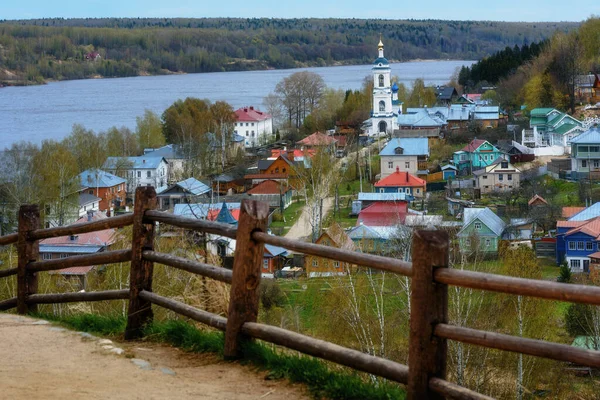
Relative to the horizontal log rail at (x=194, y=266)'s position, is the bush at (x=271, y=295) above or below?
below

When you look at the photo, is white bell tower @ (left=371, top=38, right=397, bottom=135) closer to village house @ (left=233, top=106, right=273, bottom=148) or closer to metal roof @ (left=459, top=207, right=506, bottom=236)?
village house @ (left=233, top=106, right=273, bottom=148)

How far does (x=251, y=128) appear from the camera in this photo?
63.4 metres

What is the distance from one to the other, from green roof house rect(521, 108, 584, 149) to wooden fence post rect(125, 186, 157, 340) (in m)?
41.4

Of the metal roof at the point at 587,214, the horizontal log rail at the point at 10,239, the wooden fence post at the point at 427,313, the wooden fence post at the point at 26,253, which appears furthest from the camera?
the metal roof at the point at 587,214

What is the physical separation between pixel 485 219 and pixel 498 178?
376 inches

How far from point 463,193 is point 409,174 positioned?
3.01 meters

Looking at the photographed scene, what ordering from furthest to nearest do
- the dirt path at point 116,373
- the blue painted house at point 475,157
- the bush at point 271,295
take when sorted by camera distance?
the blue painted house at point 475,157 → the bush at point 271,295 → the dirt path at point 116,373

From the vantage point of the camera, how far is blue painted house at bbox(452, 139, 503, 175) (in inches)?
1667

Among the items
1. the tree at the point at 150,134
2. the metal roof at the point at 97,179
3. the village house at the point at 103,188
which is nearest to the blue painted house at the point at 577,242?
the village house at the point at 103,188

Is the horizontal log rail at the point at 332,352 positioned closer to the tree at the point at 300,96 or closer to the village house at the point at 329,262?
the village house at the point at 329,262

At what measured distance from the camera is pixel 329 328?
15727mm

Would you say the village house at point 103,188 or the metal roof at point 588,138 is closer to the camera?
the metal roof at point 588,138

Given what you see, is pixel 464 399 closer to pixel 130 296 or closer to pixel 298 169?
pixel 130 296

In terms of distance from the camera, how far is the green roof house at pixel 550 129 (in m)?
44.7
